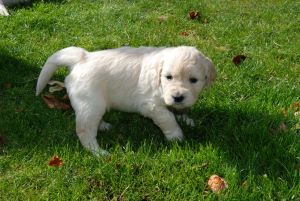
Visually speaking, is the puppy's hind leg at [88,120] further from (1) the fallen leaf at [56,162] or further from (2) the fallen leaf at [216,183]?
(2) the fallen leaf at [216,183]

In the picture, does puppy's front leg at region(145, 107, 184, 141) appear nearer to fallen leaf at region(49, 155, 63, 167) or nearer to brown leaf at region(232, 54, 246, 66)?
fallen leaf at region(49, 155, 63, 167)

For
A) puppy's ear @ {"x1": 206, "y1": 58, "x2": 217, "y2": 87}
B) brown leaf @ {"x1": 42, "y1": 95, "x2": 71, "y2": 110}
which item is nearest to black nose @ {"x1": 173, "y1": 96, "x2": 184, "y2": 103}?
puppy's ear @ {"x1": 206, "y1": 58, "x2": 217, "y2": 87}

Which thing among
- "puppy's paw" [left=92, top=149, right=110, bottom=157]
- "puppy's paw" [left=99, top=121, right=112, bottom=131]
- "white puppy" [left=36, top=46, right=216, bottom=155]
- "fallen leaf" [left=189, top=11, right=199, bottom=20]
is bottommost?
"puppy's paw" [left=99, top=121, right=112, bottom=131]

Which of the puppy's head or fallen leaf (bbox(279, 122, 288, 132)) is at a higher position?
the puppy's head

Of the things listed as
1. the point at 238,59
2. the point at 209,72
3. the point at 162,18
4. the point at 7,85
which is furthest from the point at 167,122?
the point at 162,18

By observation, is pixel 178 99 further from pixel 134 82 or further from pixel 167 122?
pixel 134 82

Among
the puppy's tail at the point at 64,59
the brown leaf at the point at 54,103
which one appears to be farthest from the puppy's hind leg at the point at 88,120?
the brown leaf at the point at 54,103

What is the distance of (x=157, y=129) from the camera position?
4.37 meters

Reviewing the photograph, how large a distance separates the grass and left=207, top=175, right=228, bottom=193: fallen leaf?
45 mm

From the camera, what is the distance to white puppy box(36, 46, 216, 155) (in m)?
3.83

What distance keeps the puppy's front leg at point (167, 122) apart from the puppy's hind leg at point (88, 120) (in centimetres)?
46

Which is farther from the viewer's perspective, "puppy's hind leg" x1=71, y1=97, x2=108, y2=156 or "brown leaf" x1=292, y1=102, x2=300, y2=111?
"brown leaf" x1=292, y1=102, x2=300, y2=111

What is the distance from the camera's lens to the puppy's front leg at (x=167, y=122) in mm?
4062

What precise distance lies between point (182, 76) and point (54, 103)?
147cm
